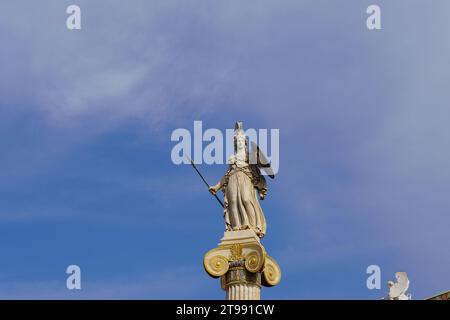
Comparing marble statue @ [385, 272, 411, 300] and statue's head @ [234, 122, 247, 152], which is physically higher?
statue's head @ [234, 122, 247, 152]

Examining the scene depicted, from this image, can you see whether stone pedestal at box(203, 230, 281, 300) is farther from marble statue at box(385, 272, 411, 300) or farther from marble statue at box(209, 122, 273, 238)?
marble statue at box(385, 272, 411, 300)

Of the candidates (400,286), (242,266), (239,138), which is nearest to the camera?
(242,266)

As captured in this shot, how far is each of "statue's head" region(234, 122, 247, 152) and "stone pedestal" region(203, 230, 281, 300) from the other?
278cm

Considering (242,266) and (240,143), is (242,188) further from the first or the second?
(242,266)

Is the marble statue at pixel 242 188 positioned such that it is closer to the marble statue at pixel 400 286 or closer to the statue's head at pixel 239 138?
the statue's head at pixel 239 138

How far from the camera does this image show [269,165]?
3023cm

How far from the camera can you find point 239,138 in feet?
99.6

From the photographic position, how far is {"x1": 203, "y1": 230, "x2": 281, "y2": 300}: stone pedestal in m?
28.3

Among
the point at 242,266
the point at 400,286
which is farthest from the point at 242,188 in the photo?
the point at 400,286

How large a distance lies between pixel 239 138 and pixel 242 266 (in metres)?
4.15

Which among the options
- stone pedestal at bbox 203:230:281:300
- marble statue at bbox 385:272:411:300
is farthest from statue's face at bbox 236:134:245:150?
marble statue at bbox 385:272:411:300

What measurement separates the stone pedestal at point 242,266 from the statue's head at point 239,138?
2.78 m
